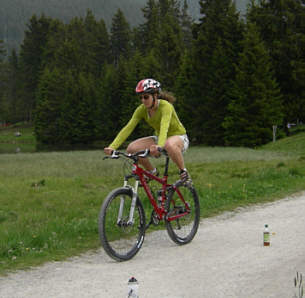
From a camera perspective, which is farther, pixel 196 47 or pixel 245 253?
pixel 196 47

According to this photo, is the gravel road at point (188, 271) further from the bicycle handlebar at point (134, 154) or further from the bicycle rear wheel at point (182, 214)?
the bicycle handlebar at point (134, 154)

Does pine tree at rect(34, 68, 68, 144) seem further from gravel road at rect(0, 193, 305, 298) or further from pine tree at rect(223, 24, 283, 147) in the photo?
gravel road at rect(0, 193, 305, 298)

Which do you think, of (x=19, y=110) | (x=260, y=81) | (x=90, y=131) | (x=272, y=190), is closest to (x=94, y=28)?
(x=19, y=110)

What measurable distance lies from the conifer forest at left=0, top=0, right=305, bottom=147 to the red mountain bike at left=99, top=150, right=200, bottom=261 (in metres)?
42.0

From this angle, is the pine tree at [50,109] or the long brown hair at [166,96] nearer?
the long brown hair at [166,96]

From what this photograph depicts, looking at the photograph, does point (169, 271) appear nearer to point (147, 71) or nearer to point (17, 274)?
point (17, 274)

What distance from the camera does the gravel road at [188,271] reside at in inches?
199

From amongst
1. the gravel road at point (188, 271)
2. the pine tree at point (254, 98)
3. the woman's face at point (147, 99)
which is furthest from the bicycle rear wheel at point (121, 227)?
the pine tree at point (254, 98)

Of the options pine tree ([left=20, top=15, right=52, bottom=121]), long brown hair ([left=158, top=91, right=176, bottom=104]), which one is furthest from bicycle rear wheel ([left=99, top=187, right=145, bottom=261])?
pine tree ([left=20, top=15, right=52, bottom=121])

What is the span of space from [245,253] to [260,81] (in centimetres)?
4411

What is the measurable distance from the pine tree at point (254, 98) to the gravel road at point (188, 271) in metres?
41.4

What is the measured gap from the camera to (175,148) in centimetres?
711

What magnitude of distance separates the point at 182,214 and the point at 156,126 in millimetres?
1447

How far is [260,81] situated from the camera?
4900cm
